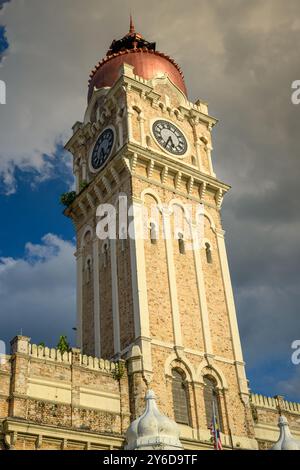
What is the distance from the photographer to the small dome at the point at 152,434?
2438 centimetres

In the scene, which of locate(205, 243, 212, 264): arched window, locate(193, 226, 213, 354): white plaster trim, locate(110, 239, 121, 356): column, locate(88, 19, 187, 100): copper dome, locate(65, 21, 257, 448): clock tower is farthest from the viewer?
locate(88, 19, 187, 100): copper dome

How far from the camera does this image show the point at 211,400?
3753 centimetres

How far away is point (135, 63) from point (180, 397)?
2562cm

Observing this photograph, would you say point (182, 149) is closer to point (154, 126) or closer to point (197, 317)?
point (154, 126)

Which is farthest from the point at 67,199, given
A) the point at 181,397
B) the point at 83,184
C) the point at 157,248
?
the point at 181,397

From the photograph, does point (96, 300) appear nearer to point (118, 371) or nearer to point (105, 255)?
point (105, 255)

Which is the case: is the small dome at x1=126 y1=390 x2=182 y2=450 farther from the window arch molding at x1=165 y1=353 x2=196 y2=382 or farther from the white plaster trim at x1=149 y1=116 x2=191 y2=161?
the white plaster trim at x1=149 y1=116 x2=191 y2=161

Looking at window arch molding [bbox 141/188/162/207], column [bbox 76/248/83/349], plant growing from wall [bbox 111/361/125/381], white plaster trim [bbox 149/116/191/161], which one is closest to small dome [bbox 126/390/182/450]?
plant growing from wall [bbox 111/361/125/381]

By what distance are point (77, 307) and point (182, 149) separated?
43.7 feet

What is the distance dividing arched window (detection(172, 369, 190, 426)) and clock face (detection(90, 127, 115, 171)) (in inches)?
Result: 640

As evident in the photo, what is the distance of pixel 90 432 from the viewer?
31.6 meters

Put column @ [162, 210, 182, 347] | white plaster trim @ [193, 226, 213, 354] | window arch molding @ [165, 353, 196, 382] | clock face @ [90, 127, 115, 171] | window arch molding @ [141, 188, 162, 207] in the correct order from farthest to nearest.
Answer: clock face @ [90, 127, 115, 171] < window arch molding @ [141, 188, 162, 207] < white plaster trim @ [193, 226, 213, 354] < column @ [162, 210, 182, 347] < window arch molding @ [165, 353, 196, 382]

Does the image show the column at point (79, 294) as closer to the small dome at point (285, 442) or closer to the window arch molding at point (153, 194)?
the window arch molding at point (153, 194)

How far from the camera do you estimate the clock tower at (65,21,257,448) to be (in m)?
36.9
